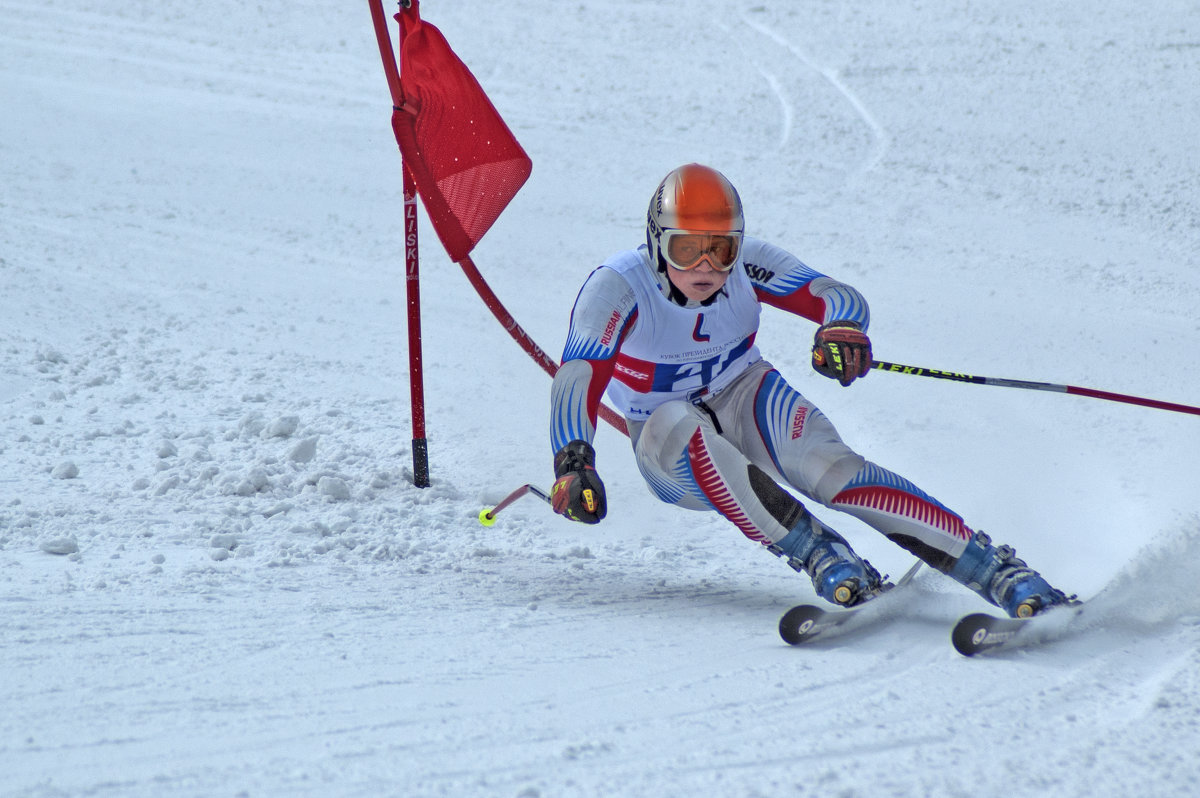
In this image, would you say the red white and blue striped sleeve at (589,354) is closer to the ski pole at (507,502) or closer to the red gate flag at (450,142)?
the ski pole at (507,502)

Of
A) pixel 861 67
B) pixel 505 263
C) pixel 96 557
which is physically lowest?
pixel 96 557

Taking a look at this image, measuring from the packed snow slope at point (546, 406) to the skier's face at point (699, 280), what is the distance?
A: 94 cm

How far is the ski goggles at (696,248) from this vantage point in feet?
10.9

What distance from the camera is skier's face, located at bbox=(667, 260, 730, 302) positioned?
133 inches

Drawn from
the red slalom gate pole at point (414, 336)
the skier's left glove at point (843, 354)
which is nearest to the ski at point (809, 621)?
the skier's left glove at point (843, 354)

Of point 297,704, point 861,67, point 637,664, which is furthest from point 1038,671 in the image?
point 861,67

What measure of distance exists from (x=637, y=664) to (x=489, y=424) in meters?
2.45

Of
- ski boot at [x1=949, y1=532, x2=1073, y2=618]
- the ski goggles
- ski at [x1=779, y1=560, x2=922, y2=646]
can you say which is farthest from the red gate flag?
ski boot at [x1=949, y1=532, x2=1073, y2=618]

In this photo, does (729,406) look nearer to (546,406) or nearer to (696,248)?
(696,248)

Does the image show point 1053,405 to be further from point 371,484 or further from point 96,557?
point 96,557

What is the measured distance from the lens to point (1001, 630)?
9.25ft

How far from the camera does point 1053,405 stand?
531 centimetres

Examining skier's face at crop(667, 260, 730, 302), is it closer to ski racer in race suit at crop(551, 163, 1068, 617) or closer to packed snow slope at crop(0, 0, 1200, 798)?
ski racer in race suit at crop(551, 163, 1068, 617)

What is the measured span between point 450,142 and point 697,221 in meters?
1.33
